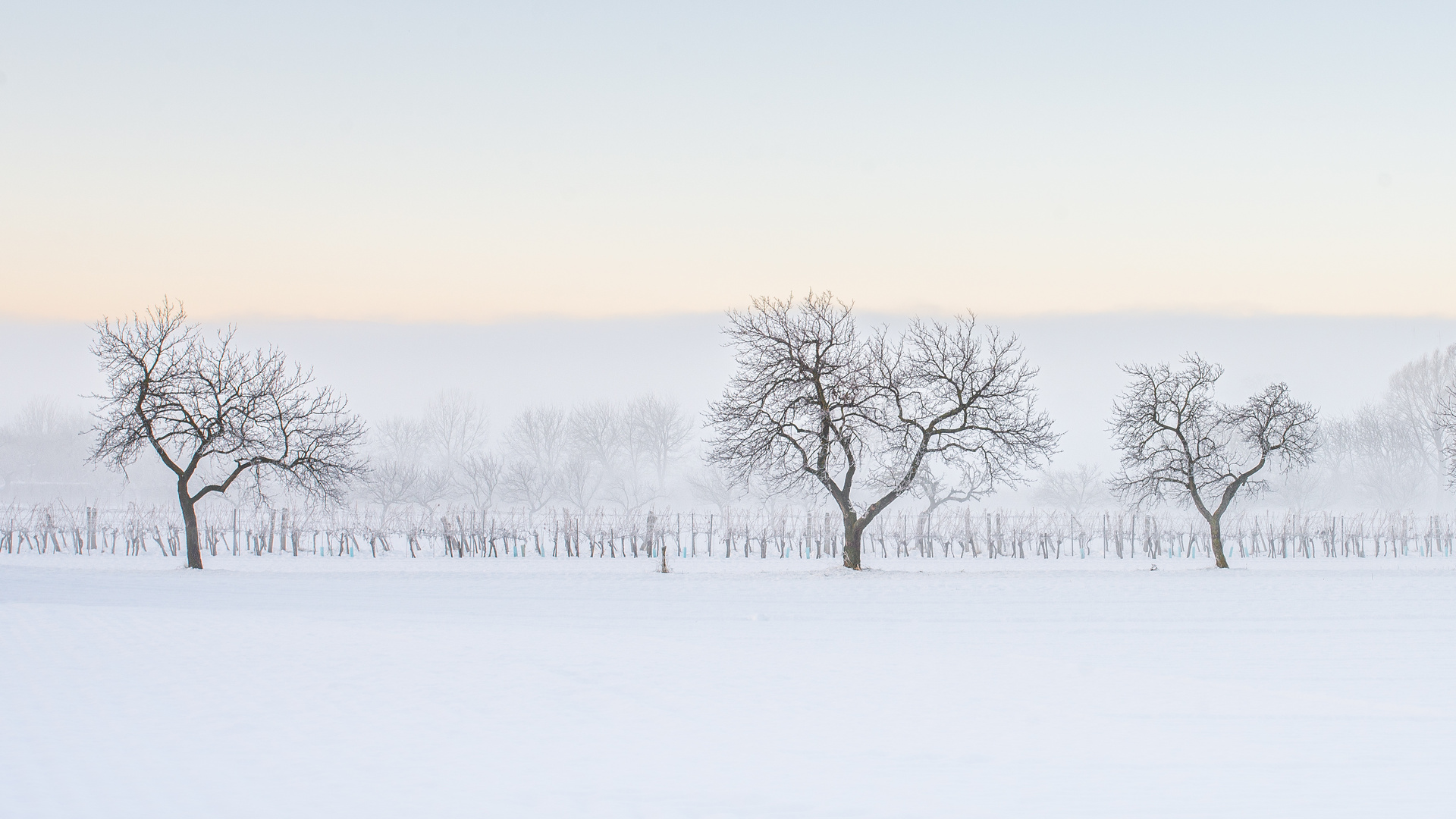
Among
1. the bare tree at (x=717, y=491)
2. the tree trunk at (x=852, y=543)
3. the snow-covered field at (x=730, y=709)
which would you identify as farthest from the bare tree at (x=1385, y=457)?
the snow-covered field at (x=730, y=709)

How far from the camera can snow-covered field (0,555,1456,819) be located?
Answer: 6.10m

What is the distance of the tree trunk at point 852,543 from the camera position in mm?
25422

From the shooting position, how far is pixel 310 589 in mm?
20938

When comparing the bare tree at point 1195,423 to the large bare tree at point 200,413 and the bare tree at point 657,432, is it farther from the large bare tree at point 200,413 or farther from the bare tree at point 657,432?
the bare tree at point 657,432

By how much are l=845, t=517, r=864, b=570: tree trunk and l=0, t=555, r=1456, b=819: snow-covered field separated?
7.73 meters

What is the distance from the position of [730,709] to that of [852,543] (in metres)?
17.2

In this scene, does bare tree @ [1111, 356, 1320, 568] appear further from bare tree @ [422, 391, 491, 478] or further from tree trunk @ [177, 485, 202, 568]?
bare tree @ [422, 391, 491, 478]

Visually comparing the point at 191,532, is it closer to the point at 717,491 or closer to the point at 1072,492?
the point at 717,491

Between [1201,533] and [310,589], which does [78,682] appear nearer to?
[310,589]

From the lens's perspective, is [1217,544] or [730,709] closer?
[730,709]

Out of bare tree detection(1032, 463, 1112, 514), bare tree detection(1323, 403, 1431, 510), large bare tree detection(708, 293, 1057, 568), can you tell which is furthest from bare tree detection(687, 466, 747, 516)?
bare tree detection(1323, 403, 1431, 510)

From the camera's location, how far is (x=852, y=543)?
2550 centimetres

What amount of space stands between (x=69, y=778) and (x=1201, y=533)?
3532 centimetres

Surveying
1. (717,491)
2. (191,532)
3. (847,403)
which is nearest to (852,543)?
(847,403)
